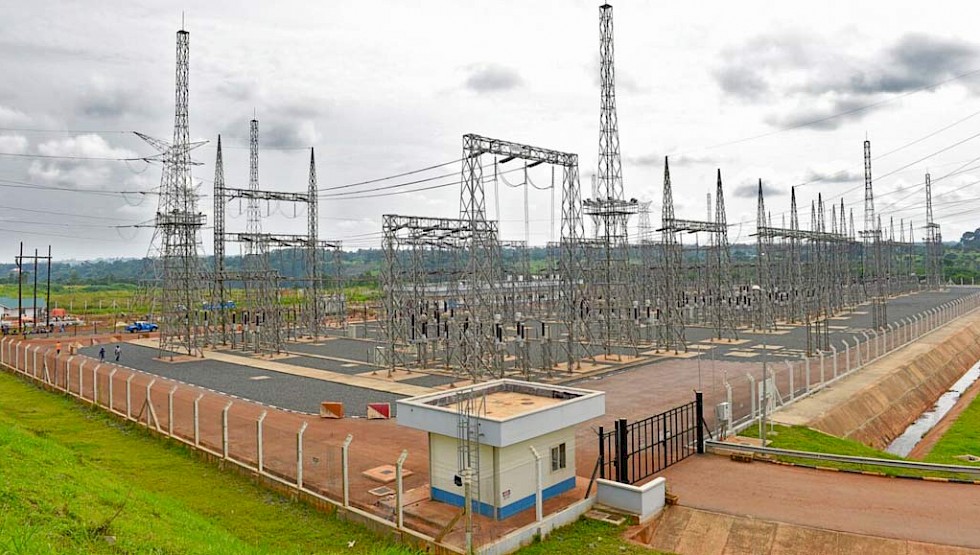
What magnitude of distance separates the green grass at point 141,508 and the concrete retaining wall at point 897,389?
18.4m

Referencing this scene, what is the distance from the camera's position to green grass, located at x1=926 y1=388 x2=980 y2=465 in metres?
24.7

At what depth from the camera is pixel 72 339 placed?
5678 centimetres

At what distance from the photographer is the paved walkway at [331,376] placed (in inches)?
1264

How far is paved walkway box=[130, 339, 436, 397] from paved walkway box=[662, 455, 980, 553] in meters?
16.5

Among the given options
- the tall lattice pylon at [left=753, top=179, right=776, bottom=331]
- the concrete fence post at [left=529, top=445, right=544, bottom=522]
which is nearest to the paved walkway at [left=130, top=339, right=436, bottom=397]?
the concrete fence post at [left=529, top=445, right=544, bottom=522]

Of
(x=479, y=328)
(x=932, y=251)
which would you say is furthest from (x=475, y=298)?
(x=932, y=251)

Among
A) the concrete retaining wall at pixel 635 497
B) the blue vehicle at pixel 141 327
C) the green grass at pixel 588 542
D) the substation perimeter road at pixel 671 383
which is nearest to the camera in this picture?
the green grass at pixel 588 542

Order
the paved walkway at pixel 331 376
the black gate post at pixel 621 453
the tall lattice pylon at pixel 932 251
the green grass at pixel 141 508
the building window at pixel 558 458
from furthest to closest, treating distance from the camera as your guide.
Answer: the tall lattice pylon at pixel 932 251 → the paved walkway at pixel 331 376 → the black gate post at pixel 621 453 → the building window at pixel 558 458 → the green grass at pixel 141 508

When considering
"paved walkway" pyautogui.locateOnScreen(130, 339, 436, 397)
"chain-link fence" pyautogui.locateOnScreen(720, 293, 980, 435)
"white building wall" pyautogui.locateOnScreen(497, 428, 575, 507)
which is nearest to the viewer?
"white building wall" pyautogui.locateOnScreen(497, 428, 575, 507)

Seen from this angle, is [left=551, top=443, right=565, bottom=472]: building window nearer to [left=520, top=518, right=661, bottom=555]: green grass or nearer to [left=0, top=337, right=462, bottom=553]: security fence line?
[left=520, top=518, right=661, bottom=555]: green grass

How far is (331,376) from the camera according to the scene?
3594 cm

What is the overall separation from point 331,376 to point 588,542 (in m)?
25.3

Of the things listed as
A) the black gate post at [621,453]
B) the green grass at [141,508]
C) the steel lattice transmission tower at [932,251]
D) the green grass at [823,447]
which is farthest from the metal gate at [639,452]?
the steel lattice transmission tower at [932,251]

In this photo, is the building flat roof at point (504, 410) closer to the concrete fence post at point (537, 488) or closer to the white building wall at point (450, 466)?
the white building wall at point (450, 466)
